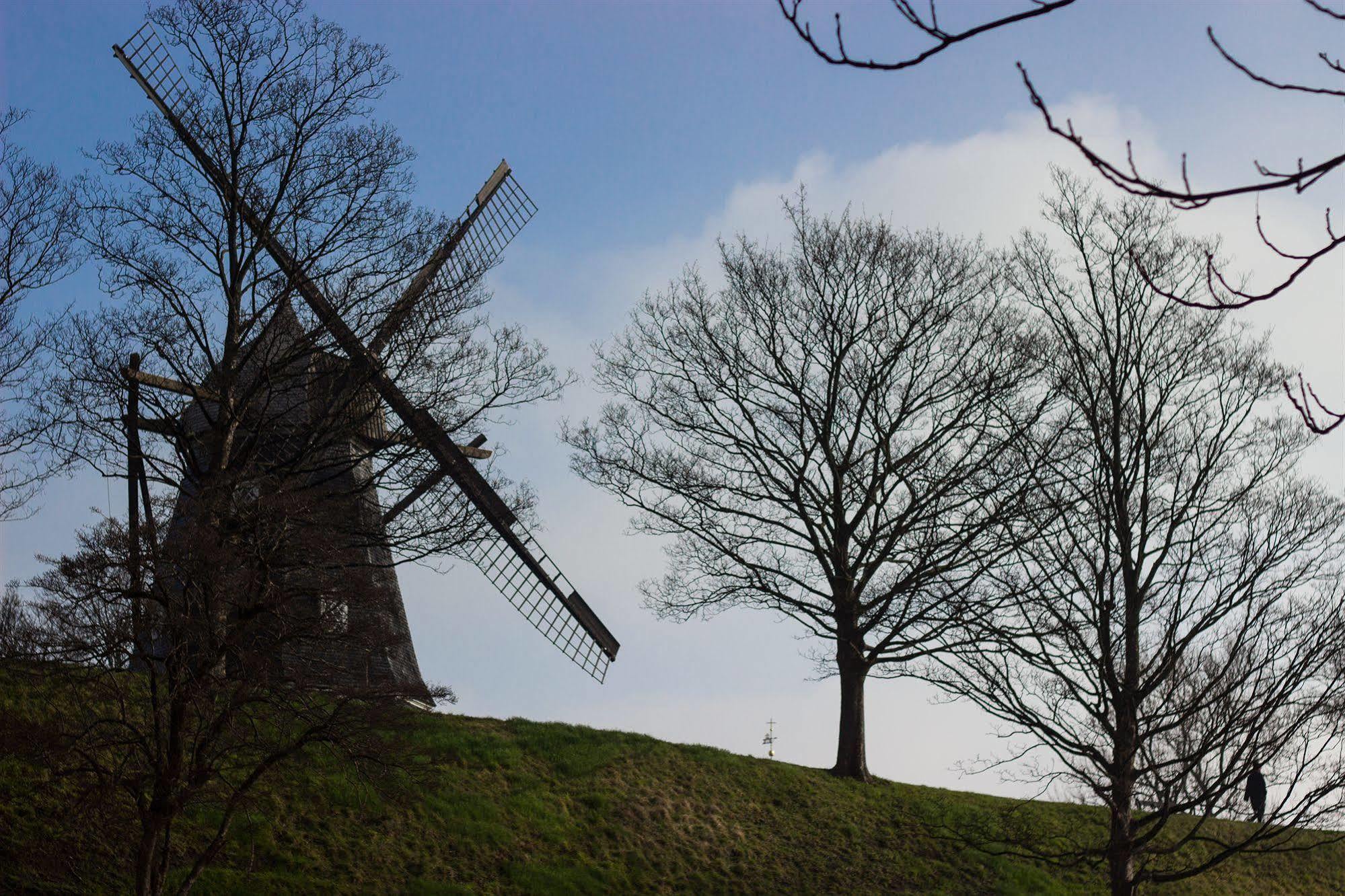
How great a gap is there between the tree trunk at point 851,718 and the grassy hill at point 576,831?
1.80ft

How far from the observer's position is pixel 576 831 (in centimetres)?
1636

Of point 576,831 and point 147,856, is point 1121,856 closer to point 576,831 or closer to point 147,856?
point 576,831

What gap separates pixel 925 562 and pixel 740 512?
372 centimetres

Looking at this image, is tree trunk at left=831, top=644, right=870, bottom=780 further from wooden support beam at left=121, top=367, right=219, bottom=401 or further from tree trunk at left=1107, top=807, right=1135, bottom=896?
wooden support beam at left=121, top=367, right=219, bottom=401

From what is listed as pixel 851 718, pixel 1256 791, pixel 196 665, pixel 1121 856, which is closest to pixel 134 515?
pixel 196 665

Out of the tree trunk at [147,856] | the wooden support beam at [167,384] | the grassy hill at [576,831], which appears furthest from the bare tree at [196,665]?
the wooden support beam at [167,384]

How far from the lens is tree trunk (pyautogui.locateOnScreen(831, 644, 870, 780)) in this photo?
68.8 feet

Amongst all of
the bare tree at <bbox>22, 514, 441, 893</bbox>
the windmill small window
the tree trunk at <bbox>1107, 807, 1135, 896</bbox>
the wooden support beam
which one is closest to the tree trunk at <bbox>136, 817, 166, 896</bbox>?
the bare tree at <bbox>22, 514, 441, 893</bbox>

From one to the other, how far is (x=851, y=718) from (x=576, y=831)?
6.62 meters

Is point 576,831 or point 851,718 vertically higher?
point 851,718

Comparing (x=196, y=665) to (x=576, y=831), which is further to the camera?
(x=576, y=831)

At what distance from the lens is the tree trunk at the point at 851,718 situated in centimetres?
2097

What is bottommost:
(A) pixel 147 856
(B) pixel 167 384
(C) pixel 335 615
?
(A) pixel 147 856

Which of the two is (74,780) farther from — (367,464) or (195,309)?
(367,464)
